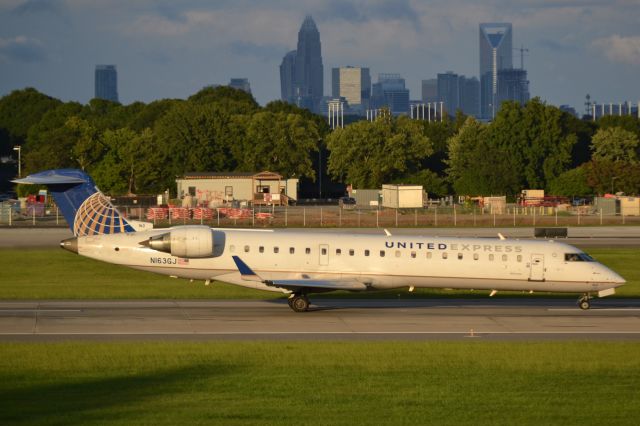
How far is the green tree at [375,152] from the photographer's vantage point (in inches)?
4651

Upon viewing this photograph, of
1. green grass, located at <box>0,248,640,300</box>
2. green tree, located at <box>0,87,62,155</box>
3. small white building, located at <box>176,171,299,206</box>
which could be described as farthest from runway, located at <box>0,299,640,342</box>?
green tree, located at <box>0,87,62,155</box>

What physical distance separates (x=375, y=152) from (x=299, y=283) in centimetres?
8729

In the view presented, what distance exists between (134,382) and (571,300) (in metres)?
20.8

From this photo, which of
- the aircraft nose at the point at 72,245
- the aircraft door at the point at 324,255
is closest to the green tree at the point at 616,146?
the aircraft door at the point at 324,255

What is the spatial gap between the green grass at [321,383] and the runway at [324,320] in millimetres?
1672

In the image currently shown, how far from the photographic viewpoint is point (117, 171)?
10925 centimetres

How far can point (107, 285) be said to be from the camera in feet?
133

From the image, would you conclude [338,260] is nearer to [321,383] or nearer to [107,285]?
[321,383]

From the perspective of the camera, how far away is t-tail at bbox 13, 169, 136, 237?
3481 centimetres

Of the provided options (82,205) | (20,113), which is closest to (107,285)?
(82,205)

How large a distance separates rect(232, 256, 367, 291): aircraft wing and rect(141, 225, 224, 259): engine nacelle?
896 mm

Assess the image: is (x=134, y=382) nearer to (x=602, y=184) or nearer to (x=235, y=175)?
(x=235, y=175)

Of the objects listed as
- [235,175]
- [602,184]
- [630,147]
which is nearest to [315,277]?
[235,175]

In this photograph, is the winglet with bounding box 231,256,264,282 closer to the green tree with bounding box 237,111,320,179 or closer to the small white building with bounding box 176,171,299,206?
the small white building with bounding box 176,171,299,206
